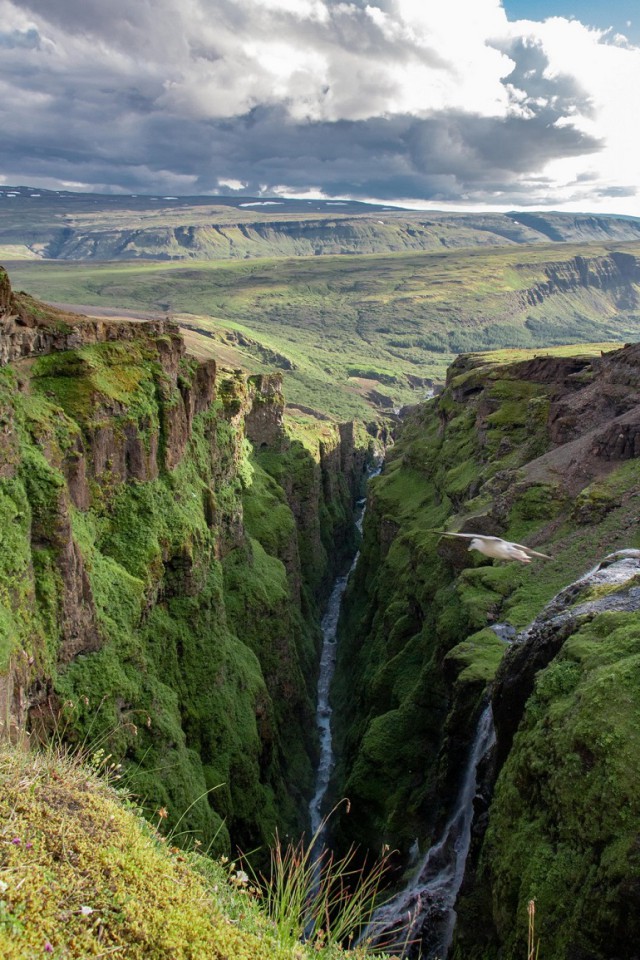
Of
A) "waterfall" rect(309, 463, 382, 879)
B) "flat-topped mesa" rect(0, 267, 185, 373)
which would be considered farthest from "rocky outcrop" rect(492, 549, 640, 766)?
"flat-topped mesa" rect(0, 267, 185, 373)

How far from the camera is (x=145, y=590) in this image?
127ft

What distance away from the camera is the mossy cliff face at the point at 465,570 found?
40219mm

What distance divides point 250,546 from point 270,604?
21.5 feet

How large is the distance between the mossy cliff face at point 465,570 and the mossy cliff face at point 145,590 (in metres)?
9.31

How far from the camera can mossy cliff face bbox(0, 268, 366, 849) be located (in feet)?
95.1

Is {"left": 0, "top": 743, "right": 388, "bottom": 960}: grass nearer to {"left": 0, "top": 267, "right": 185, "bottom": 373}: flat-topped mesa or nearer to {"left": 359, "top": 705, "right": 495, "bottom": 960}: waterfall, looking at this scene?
{"left": 359, "top": 705, "right": 495, "bottom": 960}: waterfall

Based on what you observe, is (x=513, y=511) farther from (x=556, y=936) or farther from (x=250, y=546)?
(x=556, y=936)

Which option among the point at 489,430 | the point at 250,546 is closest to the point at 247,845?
the point at 250,546

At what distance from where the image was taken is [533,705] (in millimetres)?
24594

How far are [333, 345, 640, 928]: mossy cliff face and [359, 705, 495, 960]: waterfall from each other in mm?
1256

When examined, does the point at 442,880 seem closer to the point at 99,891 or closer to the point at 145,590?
the point at 145,590

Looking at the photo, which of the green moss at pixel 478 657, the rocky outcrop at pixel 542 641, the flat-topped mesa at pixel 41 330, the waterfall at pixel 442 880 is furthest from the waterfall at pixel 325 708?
the flat-topped mesa at pixel 41 330

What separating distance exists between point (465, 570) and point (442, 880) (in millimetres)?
24345

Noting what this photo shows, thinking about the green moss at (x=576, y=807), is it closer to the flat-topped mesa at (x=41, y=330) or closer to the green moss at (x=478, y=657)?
the green moss at (x=478, y=657)
